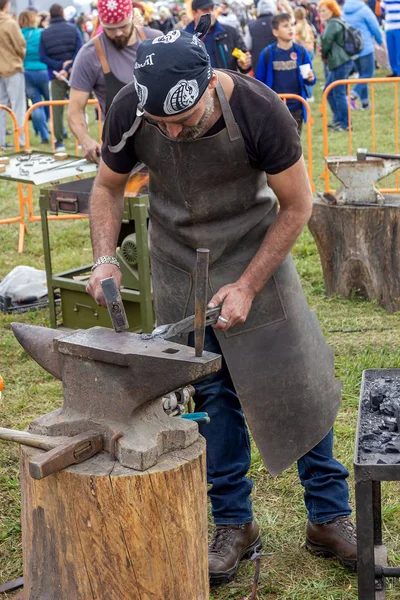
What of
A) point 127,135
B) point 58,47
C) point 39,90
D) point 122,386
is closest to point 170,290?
point 127,135

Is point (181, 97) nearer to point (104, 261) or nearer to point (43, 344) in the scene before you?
point (104, 261)

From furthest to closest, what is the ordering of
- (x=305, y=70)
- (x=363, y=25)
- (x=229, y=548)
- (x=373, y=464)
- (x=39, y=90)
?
(x=363, y=25) → (x=39, y=90) → (x=305, y=70) → (x=229, y=548) → (x=373, y=464)

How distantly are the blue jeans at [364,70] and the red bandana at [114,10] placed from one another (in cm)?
985

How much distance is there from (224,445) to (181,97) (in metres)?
1.34

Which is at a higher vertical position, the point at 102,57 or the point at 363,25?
the point at 102,57

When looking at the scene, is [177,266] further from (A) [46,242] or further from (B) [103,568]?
(A) [46,242]

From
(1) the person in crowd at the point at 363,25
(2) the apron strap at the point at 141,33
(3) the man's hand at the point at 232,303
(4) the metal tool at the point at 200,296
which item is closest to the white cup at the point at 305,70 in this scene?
(2) the apron strap at the point at 141,33

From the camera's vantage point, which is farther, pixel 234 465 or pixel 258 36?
pixel 258 36

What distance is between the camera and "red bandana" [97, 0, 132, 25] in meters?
5.59

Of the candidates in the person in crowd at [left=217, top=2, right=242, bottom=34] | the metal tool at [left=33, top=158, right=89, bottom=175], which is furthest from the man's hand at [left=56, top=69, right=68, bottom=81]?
the metal tool at [left=33, top=158, right=89, bottom=175]

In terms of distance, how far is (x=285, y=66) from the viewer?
966cm

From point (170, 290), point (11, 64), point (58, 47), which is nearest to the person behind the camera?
point (170, 290)

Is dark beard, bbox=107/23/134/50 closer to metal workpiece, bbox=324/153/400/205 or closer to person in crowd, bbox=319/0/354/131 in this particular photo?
metal workpiece, bbox=324/153/400/205

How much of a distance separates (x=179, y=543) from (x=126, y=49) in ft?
13.5
